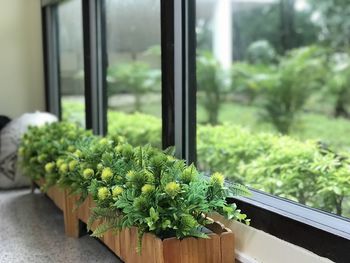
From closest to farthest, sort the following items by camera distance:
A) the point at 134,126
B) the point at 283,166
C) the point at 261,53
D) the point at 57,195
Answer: the point at 57,195
the point at 283,166
the point at 134,126
the point at 261,53

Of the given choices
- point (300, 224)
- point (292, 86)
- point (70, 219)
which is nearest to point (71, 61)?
point (70, 219)

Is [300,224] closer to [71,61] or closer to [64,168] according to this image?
[64,168]

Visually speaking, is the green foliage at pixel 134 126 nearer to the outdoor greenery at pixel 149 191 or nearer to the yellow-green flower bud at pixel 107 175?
the outdoor greenery at pixel 149 191

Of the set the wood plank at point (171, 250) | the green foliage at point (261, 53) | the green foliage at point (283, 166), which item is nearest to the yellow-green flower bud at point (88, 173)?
the wood plank at point (171, 250)

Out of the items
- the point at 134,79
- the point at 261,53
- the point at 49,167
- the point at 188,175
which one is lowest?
the point at 49,167

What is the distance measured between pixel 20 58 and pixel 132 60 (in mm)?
837

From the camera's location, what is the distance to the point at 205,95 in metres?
6.21

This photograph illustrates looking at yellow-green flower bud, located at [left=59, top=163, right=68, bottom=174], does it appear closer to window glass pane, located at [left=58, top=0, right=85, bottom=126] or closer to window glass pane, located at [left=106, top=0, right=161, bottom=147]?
window glass pane, located at [left=106, top=0, right=161, bottom=147]

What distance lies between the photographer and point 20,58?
333 centimetres

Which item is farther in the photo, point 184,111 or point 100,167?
point 184,111

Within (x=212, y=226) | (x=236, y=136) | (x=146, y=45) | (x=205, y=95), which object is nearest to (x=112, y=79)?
(x=146, y=45)

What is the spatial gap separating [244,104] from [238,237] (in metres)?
5.25

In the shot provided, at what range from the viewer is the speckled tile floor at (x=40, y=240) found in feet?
5.46

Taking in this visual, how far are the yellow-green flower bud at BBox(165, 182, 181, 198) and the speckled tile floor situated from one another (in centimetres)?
58
